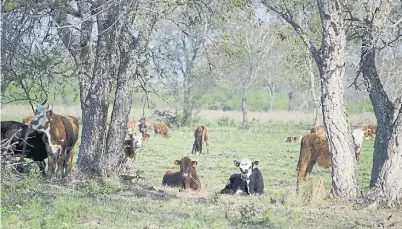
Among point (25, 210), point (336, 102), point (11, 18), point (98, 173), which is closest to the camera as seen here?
point (25, 210)

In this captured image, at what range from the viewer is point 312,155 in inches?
669

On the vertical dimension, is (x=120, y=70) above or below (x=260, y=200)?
above

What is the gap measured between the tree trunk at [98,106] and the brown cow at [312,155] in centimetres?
503

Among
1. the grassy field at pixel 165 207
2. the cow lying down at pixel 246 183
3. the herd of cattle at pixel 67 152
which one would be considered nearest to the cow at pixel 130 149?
the grassy field at pixel 165 207

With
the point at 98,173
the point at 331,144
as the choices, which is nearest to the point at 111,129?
the point at 98,173

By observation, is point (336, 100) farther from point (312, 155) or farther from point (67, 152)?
point (67, 152)

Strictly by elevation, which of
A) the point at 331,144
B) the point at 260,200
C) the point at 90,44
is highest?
the point at 90,44

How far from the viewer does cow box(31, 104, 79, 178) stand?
1588cm

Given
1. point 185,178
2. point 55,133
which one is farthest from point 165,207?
point 55,133

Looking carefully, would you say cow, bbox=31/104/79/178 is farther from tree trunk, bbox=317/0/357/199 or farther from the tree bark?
the tree bark

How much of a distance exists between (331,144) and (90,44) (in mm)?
6166

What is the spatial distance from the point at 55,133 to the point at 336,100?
6943 millimetres

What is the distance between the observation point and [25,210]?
10.2m

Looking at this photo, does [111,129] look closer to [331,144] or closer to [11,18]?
[11,18]
